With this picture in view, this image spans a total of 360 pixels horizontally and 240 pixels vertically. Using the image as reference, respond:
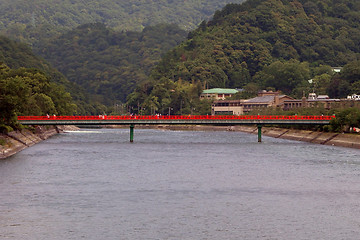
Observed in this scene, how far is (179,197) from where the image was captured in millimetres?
69875

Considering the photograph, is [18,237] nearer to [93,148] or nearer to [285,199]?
[285,199]

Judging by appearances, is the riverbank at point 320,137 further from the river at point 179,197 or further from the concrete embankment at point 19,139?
the concrete embankment at point 19,139

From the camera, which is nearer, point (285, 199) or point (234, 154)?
point (285, 199)

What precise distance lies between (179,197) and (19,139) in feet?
246

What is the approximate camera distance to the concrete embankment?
114 metres

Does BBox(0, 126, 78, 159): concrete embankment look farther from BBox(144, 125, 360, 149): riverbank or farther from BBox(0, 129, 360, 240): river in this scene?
BBox(144, 125, 360, 149): riverbank

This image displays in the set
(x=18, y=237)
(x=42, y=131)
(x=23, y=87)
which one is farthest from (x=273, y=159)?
(x=42, y=131)

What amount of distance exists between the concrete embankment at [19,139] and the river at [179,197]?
152 inches

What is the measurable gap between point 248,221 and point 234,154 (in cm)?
6370

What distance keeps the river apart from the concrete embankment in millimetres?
3871

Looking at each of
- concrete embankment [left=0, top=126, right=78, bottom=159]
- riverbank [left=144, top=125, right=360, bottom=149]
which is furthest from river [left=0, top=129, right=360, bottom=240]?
riverbank [left=144, top=125, right=360, bottom=149]

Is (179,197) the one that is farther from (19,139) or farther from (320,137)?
(320,137)

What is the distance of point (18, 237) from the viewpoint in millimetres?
51594

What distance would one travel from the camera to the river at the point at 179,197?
54.8m
